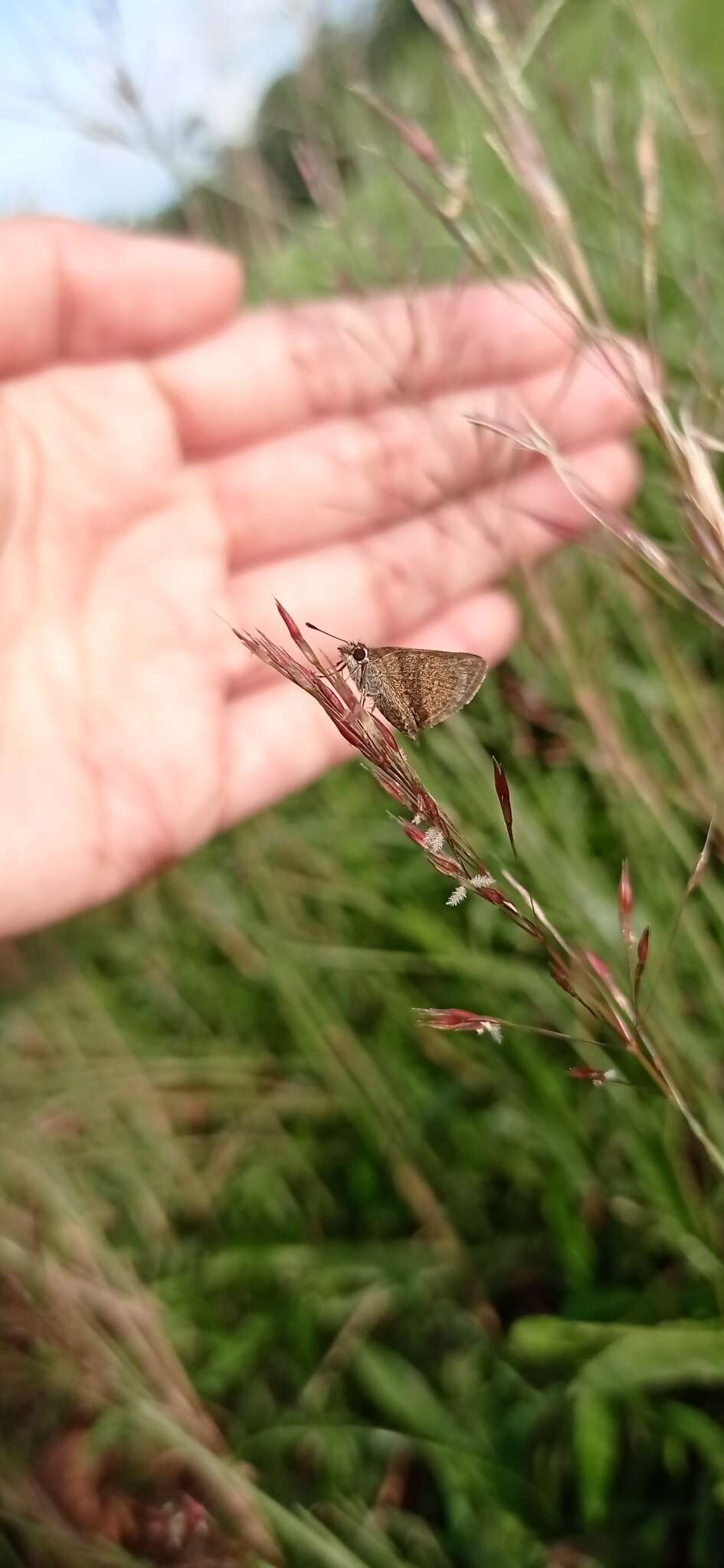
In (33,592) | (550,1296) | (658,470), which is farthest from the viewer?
(658,470)

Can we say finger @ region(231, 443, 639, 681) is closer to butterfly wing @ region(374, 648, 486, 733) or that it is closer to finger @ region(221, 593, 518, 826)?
finger @ region(221, 593, 518, 826)

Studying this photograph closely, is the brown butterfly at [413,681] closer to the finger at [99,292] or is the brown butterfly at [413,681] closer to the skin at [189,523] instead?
the skin at [189,523]

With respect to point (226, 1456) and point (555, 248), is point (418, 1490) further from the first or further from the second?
point (555, 248)

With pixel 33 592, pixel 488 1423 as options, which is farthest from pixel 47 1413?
pixel 33 592

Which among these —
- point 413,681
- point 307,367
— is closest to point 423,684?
point 413,681

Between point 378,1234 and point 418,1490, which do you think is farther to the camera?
point 378,1234

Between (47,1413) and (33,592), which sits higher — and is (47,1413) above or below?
below

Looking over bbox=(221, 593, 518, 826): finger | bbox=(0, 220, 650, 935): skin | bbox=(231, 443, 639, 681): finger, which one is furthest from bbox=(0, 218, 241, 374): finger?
bbox=(221, 593, 518, 826): finger

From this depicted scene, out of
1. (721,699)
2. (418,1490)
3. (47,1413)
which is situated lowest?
(418,1490)

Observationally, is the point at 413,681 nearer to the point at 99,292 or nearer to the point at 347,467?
the point at 347,467
